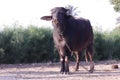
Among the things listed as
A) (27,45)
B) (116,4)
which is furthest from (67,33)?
(116,4)

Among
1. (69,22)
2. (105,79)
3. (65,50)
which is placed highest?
(69,22)

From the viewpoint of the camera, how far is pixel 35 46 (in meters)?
23.7

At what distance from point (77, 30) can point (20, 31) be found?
7.90m

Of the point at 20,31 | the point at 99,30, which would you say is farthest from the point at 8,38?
the point at 99,30

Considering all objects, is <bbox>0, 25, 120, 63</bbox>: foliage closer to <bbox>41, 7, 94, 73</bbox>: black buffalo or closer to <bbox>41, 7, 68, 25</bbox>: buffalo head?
<bbox>41, 7, 94, 73</bbox>: black buffalo

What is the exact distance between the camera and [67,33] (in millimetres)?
16047

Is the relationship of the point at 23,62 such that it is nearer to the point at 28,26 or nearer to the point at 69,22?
the point at 28,26

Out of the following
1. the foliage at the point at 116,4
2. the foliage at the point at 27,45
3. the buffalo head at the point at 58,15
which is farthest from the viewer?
the foliage at the point at 116,4

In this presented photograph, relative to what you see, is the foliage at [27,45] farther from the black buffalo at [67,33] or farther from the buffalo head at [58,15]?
the buffalo head at [58,15]

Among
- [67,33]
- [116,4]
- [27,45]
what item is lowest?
[27,45]

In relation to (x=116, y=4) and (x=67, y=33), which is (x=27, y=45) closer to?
(x=67, y=33)

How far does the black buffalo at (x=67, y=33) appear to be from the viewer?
1559 cm

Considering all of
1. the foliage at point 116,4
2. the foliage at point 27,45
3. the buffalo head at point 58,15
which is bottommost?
the foliage at point 27,45

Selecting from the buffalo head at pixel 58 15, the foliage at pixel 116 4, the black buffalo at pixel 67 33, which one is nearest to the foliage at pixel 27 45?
the black buffalo at pixel 67 33
